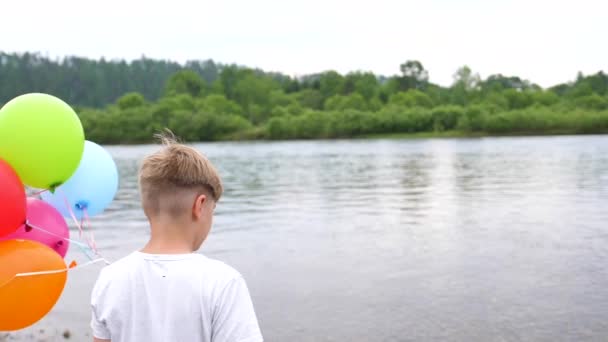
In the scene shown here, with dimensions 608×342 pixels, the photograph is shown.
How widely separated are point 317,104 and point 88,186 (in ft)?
464

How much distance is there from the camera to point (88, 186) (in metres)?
4.87

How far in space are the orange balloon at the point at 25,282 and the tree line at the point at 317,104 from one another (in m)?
93.9

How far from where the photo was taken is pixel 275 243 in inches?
506

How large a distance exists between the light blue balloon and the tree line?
93026 millimetres

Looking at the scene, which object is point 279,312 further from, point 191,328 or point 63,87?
point 63,87

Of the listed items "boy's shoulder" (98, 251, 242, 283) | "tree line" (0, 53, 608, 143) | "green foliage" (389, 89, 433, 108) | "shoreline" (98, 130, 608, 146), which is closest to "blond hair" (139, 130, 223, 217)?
"boy's shoulder" (98, 251, 242, 283)

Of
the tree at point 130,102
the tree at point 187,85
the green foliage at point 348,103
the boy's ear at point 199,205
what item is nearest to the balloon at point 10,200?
the boy's ear at point 199,205

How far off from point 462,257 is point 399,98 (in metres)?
121

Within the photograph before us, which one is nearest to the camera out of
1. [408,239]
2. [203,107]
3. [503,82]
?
[408,239]

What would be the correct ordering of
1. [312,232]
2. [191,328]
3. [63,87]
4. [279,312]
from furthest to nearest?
[63,87] < [312,232] < [279,312] < [191,328]

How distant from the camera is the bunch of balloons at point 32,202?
3895mm

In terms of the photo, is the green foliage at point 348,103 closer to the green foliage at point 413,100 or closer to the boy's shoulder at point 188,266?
the green foliage at point 413,100

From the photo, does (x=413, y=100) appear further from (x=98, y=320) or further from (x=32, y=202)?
(x=98, y=320)

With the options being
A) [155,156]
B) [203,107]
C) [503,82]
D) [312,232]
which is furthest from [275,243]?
[503,82]
